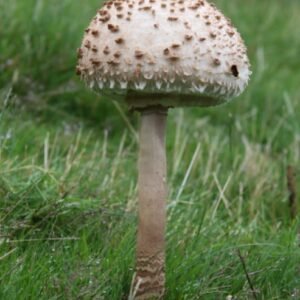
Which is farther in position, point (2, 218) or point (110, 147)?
point (110, 147)

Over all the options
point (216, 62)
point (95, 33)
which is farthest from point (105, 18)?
point (216, 62)

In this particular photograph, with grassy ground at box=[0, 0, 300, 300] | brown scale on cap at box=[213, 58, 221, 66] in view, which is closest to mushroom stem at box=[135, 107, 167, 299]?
grassy ground at box=[0, 0, 300, 300]

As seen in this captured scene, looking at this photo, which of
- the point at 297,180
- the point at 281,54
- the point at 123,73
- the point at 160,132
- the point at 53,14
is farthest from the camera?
the point at 281,54

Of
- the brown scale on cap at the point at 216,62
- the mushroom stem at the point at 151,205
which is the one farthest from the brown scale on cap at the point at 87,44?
the brown scale on cap at the point at 216,62

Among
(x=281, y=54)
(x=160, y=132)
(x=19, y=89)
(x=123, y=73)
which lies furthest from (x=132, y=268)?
(x=281, y=54)

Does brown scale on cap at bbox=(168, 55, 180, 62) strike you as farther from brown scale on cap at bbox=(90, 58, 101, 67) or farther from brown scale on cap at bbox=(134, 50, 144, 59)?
brown scale on cap at bbox=(90, 58, 101, 67)

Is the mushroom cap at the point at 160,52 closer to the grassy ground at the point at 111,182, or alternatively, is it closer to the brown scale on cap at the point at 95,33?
the brown scale on cap at the point at 95,33

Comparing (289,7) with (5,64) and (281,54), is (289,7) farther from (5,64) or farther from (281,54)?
(5,64)

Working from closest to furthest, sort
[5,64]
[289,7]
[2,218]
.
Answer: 1. [2,218]
2. [5,64]
3. [289,7]
